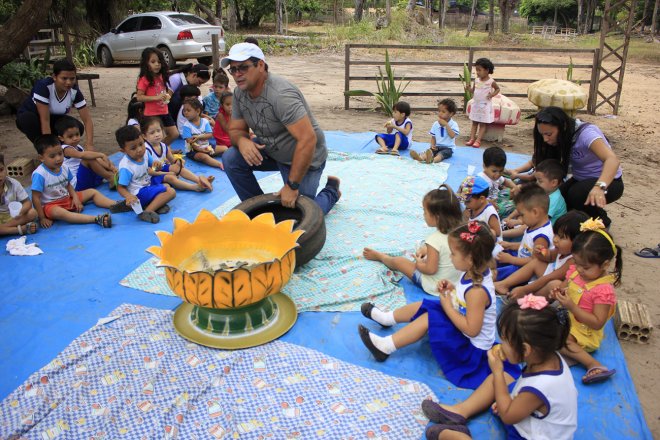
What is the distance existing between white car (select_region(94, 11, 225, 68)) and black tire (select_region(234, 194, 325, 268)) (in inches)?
423

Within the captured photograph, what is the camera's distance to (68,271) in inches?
134

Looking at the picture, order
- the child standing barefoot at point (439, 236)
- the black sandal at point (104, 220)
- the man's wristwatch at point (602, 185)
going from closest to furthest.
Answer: the child standing barefoot at point (439, 236)
the man's wristwatch at point (602, 185)
the black sandal at point (104, 220)

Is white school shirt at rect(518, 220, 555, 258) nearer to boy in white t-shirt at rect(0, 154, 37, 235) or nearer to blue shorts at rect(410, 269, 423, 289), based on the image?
blue shorts at rect(410, 269, 423, 289)

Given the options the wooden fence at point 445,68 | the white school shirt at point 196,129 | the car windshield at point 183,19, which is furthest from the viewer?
the car windshield at point 183,19

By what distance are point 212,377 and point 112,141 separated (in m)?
5.06

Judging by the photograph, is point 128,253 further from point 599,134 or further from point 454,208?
point 599,134

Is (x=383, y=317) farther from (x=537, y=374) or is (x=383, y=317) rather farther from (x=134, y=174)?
(x=134, y=174)

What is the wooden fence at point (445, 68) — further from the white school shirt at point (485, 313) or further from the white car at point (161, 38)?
the white school shirt at point (485, 313)

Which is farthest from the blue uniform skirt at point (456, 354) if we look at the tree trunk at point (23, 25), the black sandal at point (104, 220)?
the tree trunk at point (23, 25)

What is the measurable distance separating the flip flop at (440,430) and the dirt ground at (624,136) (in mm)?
875

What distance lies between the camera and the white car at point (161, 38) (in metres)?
13.5

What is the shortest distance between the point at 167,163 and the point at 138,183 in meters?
0.58

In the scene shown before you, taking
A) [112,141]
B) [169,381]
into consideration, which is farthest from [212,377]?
[112,141]

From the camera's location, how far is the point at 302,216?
11.7 feet
